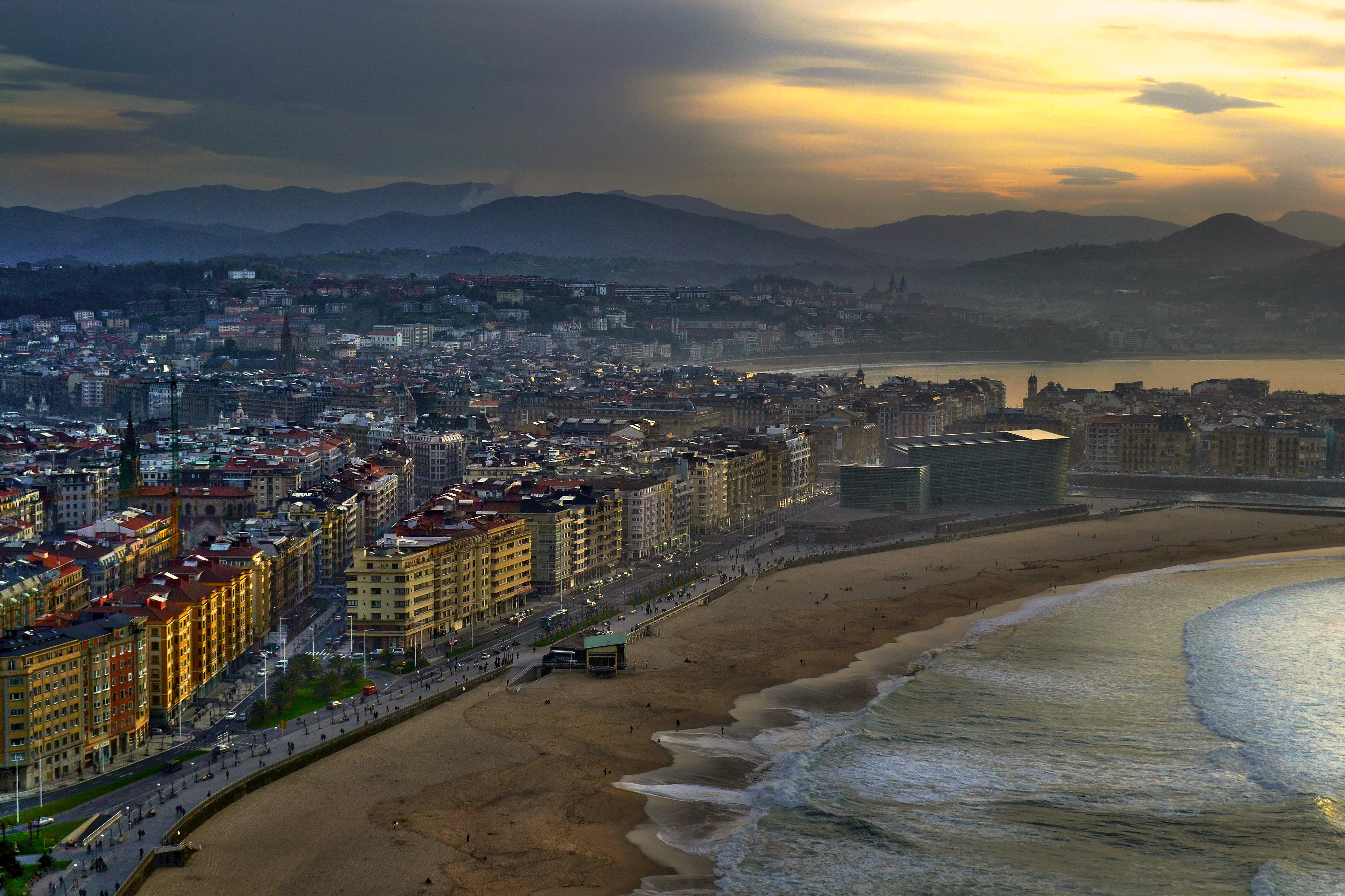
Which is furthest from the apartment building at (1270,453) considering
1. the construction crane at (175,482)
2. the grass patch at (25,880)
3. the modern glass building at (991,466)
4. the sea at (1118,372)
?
the grass patch at (25,880)

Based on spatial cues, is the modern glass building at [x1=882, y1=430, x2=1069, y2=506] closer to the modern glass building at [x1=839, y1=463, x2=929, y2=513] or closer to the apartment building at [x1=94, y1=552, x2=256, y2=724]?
the modern glass building at [x1=839, y1=463, x2=929, y2=513]

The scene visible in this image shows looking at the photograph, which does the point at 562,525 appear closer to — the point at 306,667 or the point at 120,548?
the point at 120,548

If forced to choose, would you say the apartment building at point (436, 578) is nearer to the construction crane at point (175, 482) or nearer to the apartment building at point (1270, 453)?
the construction crane at point (175, 482)

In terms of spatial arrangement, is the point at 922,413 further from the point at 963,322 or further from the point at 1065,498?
the point at 963,322

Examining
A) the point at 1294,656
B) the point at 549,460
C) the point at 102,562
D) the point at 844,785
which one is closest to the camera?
the point at 844,785

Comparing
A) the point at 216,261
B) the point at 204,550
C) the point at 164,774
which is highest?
the point at 216,261

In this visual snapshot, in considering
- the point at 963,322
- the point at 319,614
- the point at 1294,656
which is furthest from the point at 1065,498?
the point at 963,322

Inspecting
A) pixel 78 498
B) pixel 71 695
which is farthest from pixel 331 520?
pixel 71 695
